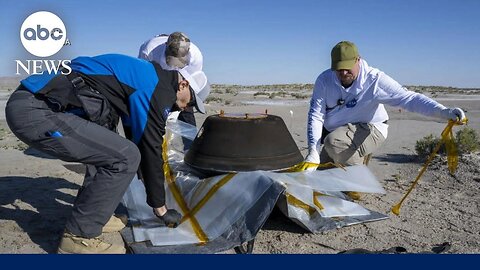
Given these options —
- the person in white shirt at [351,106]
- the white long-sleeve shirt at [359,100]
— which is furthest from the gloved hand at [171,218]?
the white long-sleeve shirt at [359,100]

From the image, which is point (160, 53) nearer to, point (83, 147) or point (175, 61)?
point (175, 61)

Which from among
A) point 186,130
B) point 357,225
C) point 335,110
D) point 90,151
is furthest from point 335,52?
point 90,151

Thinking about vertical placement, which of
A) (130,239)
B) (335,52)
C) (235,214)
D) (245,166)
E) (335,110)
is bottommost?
(130,239)

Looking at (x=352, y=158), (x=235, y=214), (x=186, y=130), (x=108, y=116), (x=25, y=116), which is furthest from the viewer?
(x=186, y=130)

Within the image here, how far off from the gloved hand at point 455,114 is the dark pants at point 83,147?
9.11ft

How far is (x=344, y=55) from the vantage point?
15.1ft

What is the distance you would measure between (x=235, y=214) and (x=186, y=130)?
2114 mm

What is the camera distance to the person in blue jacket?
3291 millimetres

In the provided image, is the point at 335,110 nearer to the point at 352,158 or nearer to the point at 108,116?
the point at 352,158

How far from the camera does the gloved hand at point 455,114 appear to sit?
4234mm

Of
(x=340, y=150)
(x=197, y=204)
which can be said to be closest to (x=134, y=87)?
(x=197, y=204)

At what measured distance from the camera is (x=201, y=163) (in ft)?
14.6

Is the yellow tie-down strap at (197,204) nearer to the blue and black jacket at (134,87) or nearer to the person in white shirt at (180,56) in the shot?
the blue and black jacket at (134,87)

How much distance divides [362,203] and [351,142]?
650 millimetres
